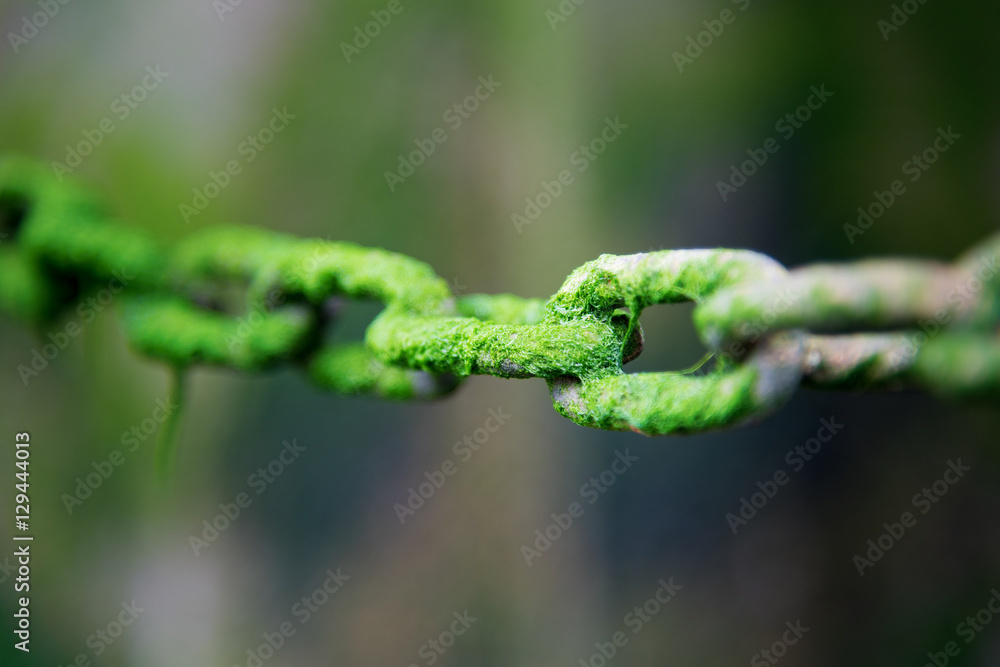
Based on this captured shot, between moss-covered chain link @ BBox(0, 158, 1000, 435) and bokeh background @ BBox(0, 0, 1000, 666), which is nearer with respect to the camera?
moss-covered chain link @ BBox(0, 158, 1000, 435)

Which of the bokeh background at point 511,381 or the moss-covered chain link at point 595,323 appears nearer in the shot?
the moss-covered chain link at point 595,323

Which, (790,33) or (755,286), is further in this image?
(790,33)

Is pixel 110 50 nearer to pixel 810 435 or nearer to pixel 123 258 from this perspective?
pixel 123 258

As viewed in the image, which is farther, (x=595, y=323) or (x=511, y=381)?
(x=511, y=381)

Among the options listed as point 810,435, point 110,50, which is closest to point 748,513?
point 810,435
